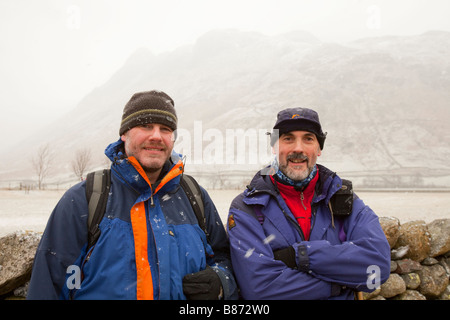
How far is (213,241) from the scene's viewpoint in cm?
295

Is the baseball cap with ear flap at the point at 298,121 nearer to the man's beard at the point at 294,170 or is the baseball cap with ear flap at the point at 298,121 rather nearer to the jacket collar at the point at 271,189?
the man's beard at the point at 294,170

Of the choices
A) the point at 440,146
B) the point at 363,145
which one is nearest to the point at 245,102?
the point at 363,145

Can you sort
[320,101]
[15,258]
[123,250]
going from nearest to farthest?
[123,250] → [15,258] → [320,101]

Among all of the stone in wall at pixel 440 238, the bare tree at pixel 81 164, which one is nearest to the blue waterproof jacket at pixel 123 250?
the stone in wall at pixel 440 238

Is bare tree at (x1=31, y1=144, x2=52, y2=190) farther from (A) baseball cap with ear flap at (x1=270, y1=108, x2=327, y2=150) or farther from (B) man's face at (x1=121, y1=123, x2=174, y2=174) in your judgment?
(A) baseball cap with ear flap at (x1=270, y1=108, x2=327, y2=150)

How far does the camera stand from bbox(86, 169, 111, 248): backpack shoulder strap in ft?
7.98

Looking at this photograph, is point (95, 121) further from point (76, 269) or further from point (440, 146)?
point (76, 269)

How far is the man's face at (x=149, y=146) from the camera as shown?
110 inches

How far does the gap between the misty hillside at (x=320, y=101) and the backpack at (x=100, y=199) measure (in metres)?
44.6

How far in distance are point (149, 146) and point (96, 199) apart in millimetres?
673

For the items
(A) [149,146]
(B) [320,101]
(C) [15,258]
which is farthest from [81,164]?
(B) [320,101]

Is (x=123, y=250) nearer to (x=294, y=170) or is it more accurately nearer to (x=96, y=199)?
(x=96, y=199)

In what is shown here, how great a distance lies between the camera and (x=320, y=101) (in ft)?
305

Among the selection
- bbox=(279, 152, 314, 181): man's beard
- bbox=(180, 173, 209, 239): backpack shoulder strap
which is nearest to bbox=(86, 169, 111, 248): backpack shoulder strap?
bbox=(180, 173, 209, 239): backpack shoulder strap
